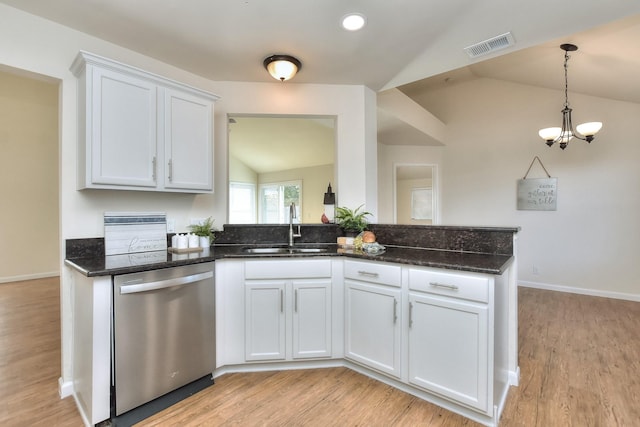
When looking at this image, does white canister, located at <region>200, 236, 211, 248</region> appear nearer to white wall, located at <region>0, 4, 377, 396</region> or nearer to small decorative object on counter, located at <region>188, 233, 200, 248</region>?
small decorative object on counter, located at <region>188, 233, 200, 248</region>

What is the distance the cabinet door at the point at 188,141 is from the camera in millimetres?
2148

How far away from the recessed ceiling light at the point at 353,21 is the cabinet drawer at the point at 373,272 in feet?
5.37

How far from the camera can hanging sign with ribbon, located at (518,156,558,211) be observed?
14.4 feet

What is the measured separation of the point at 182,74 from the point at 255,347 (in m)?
2.33

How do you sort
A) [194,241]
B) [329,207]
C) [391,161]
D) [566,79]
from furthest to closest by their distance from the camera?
[391,161] → [566,79] → [329,207] → [194,241]

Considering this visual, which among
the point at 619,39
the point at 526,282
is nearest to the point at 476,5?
the point at 619,39

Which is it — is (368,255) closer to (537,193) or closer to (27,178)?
(537,193)

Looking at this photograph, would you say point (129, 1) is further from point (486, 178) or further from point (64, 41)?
point (486, 178)

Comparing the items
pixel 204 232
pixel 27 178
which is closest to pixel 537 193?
pixel 204 232

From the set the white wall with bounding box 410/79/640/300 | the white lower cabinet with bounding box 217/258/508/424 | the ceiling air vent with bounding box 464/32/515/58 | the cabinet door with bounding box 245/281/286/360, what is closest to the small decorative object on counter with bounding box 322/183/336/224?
the white lower cabinet with bounding box 217/258/508/424

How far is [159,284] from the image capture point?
1.74m

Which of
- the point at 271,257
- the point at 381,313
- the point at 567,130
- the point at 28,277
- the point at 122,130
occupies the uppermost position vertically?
the point at 567,130

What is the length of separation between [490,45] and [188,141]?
2.41 metres

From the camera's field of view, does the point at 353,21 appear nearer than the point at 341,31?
Yes
